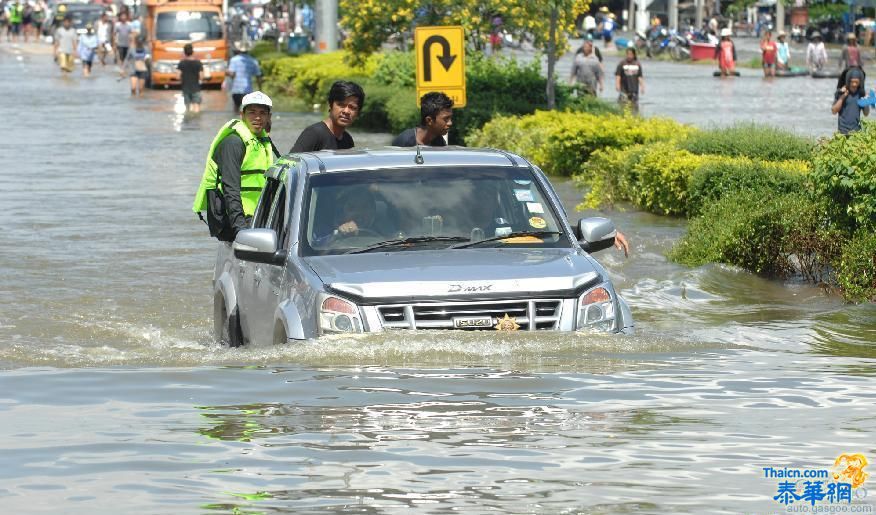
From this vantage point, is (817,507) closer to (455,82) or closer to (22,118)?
(455,82)

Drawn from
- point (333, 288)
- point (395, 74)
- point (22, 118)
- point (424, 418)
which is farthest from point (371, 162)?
point (22, 118)

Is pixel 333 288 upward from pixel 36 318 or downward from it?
upward

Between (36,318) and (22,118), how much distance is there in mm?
26379

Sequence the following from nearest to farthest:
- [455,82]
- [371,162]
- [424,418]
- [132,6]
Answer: [424,418]
[371,162]
[455,82]
[132,6]

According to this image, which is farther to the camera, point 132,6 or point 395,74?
point 132,6

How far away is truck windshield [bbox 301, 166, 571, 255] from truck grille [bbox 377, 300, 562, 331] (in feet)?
2.33

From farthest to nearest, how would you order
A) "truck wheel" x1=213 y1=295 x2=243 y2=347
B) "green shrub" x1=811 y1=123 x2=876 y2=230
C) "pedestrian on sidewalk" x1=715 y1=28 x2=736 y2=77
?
1. "pedestrian on sidewalk" x1=715 y1=28 x2=736 y2=77
2. "green shrub" x1=811 y1=123 x2=876 y2=230
3. "truck wheel" x1=213 y1=295 x2=243 y2=347

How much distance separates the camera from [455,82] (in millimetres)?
20531

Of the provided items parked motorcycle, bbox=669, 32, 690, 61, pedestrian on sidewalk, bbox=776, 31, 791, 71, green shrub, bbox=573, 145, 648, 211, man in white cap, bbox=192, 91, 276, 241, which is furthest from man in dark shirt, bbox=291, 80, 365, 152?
parked motorcycle, bbox=669, 32, 690, 61

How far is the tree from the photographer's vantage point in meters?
32.3

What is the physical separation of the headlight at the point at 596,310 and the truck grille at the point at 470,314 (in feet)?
0.43

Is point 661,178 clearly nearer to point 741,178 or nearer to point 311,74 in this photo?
point 741,178

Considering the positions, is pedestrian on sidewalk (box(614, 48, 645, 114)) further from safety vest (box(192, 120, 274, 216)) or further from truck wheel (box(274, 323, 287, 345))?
truck wheel (box(274, 323, 287, 345))

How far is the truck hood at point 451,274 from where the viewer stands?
9.09 m
